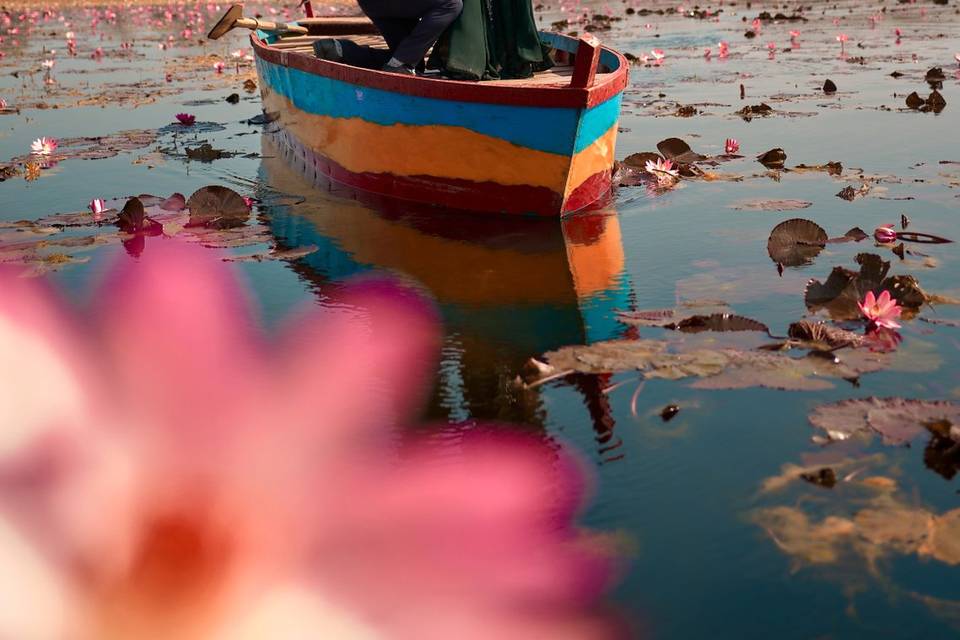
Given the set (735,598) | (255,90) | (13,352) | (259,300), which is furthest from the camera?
(255,90)

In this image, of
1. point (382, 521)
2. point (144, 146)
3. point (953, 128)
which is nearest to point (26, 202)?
point (144, 146)

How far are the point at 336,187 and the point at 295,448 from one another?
417 cm

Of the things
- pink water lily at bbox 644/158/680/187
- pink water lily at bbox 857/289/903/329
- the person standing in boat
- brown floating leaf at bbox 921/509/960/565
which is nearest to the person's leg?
the person standing in boat

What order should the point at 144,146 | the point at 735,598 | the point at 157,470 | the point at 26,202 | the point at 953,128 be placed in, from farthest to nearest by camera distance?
the point at 144,146 < the point at 953,128 < the point at 26,202 < the point at 157,470 < the point at 735,598

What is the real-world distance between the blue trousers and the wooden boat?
1.53 feet

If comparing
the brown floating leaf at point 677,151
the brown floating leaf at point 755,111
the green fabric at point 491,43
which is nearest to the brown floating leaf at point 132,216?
the green fabric at point 491,43

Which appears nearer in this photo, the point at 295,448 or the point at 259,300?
the point at 295,448

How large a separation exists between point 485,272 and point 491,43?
226cm

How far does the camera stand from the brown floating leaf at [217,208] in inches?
248

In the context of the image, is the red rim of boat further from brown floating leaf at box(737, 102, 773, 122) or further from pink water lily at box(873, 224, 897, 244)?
brown floating leaf at box(737, 102, 773, 122)

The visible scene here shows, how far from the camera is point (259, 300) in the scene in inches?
200

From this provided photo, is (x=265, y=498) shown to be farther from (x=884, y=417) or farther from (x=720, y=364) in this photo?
(x=884, y=417)

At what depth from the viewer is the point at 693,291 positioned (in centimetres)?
486

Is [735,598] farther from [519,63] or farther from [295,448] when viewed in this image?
[519,63]
